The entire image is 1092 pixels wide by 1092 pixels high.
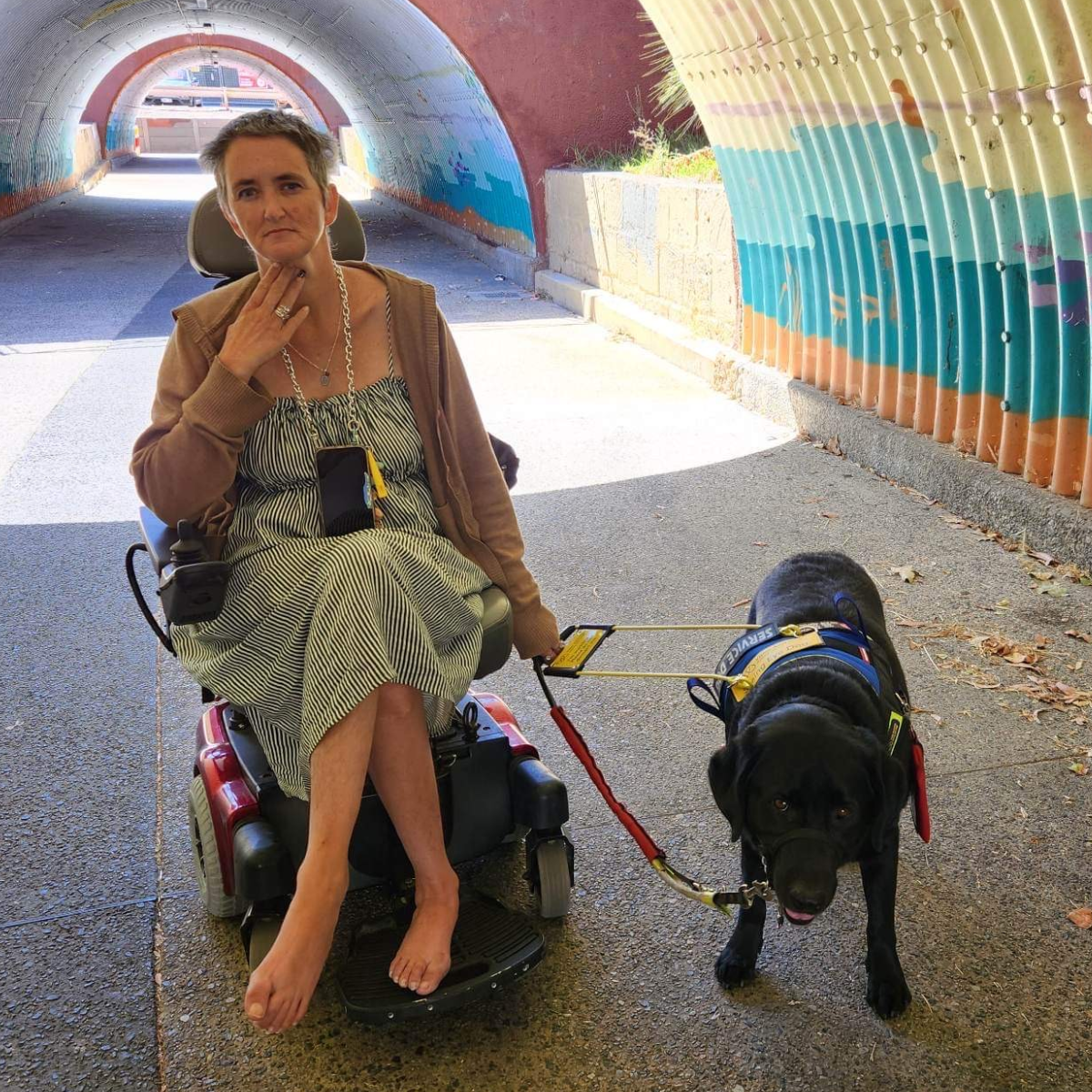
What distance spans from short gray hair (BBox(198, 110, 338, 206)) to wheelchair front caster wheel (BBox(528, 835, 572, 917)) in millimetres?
1708

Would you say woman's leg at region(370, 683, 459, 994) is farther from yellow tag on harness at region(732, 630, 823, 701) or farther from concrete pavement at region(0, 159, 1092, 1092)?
yellow tag on harness at region(732, 630, 823, 701)

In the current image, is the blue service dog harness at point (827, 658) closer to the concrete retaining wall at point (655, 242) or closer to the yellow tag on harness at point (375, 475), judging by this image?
the yellow tag on harness at point (375, 475)

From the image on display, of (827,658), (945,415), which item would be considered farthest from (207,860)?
(945,415)

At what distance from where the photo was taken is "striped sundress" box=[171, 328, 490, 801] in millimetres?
2514

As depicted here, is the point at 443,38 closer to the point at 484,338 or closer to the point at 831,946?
the point at 484,338

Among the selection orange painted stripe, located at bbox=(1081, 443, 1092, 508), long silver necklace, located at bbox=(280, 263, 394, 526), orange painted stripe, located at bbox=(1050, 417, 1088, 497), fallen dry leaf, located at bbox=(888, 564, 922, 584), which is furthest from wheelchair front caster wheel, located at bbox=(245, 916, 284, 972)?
orange painted stripe, located at bbox=(1050, 417, 1088, 497)

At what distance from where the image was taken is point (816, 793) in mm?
2350

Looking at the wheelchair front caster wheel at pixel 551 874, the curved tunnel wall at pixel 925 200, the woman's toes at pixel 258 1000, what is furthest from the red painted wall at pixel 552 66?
the woman's toes at pixel 258 1000

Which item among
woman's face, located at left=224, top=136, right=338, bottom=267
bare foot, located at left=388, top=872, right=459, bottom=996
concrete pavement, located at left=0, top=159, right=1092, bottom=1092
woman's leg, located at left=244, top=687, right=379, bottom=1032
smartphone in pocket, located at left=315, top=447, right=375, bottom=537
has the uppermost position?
woman's face, located at left=224, top=136, right=338, bottom=267

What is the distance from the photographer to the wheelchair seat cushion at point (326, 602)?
251cm

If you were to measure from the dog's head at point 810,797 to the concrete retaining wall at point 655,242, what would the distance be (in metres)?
6.64

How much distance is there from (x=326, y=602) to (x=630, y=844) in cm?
124

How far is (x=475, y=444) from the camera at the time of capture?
302 cm

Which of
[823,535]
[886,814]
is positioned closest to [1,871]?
[886,814]
